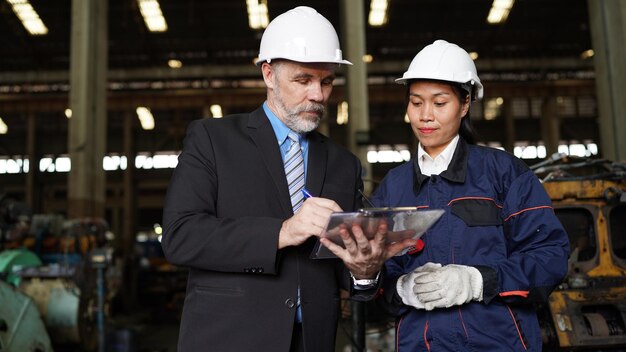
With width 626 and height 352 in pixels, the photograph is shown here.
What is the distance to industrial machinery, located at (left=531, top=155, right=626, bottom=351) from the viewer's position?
144 inches

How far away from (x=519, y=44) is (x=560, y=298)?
14.2 m

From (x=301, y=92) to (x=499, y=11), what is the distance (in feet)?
43.6

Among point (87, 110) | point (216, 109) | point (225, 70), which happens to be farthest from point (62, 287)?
point (216, 109)

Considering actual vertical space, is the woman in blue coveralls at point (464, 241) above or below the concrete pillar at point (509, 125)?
below

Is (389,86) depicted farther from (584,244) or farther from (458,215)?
(458,215)

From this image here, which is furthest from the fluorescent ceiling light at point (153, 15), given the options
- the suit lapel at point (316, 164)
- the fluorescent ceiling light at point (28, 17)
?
the suit lapel at point (316, 164)

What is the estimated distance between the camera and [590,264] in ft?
12.9

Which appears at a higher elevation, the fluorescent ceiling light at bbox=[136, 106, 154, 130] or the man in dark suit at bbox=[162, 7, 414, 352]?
the fluorescent ceiling light at bbox=[136, 106, 154, 130]

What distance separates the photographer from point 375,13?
44.9 feet

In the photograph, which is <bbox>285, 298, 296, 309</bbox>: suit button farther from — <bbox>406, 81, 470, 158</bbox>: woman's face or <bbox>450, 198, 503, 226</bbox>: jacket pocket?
<bbox>406, 81, 470, 158</bbox>: woman's face

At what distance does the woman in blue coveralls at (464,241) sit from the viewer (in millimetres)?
1787

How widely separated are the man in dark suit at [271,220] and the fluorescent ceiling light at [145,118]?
54.6 ft

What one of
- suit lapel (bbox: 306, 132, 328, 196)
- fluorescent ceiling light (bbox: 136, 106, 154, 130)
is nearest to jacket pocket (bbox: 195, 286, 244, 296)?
suit lapel (bbox: 306, 132, 328, 196)

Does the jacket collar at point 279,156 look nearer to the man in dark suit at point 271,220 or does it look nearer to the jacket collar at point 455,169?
the man in dark suit at point 271,220
